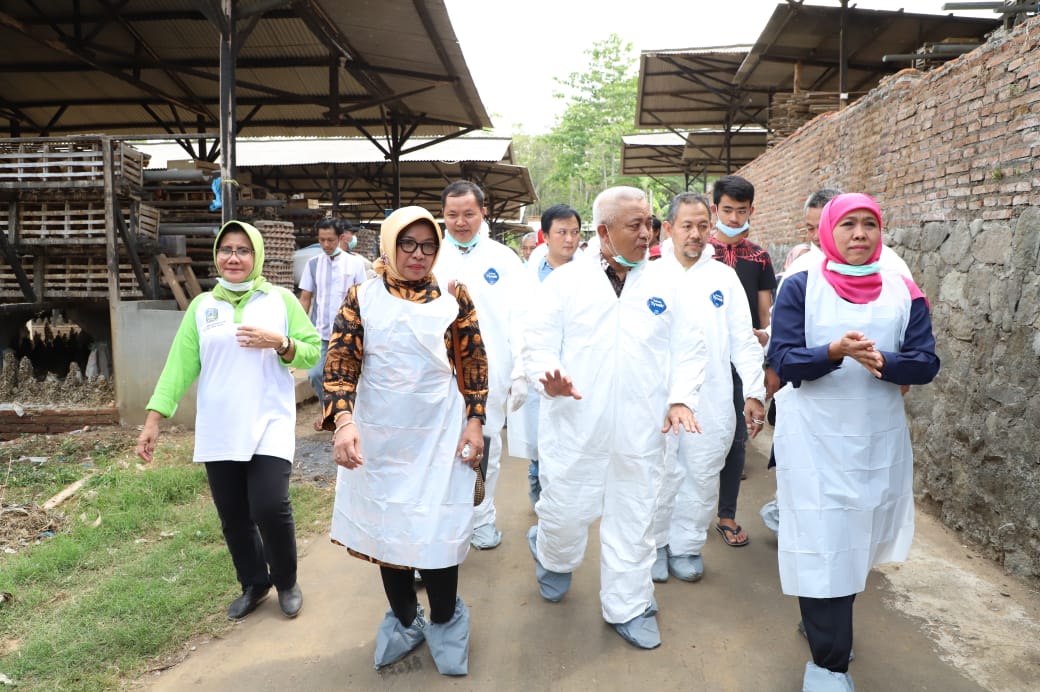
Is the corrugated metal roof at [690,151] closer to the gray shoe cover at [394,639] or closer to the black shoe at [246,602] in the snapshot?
the black shoe at [246,602]

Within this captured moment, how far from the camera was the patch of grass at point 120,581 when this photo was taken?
3.15 meters

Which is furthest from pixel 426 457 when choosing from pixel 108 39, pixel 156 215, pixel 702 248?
pixel 108 39

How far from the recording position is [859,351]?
2.46 meters

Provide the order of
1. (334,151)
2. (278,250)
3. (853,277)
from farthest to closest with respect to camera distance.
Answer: (334,151) → (278,250) → (853,277)

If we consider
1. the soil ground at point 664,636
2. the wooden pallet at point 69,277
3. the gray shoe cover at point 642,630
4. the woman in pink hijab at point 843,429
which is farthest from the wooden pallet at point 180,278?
the woman in pink hijab at point 843,429

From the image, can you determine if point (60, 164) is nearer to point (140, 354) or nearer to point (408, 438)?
point (140, 354)

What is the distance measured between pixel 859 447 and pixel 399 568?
5.87ft

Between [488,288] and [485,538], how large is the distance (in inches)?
57.8

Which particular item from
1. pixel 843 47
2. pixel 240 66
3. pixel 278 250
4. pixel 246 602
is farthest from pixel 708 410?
pixel 240 66

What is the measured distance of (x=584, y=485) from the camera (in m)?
3.12

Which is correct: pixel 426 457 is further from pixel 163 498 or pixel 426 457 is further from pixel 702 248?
pixel 163 498

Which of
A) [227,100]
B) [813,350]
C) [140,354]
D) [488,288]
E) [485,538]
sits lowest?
[485,538]

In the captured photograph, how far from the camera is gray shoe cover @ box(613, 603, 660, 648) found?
314cm

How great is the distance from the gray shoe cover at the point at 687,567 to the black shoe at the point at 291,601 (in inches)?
75.2
